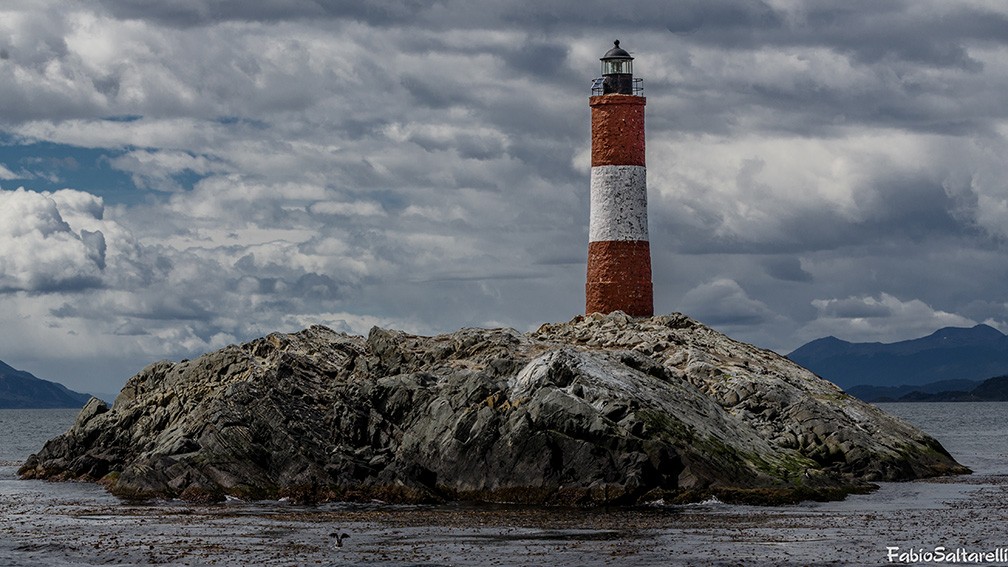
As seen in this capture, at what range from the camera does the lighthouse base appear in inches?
2830

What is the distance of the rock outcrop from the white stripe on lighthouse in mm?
5828

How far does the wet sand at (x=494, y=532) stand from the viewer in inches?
1427

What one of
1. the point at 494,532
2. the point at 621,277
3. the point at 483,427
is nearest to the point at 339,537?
the point at 494,532

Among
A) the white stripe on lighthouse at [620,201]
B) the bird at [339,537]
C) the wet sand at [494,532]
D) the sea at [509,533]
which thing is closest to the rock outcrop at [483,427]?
the sea at [509,533]

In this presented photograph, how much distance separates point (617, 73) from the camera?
72438 mm

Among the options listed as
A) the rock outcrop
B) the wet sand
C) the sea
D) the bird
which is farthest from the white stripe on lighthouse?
the bird

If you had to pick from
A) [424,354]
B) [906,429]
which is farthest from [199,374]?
[906,429]

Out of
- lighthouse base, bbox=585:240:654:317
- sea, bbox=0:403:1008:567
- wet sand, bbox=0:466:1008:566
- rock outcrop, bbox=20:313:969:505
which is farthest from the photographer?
lighthouse base, bbox=585:240:654:317

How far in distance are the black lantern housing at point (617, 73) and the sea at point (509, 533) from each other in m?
27.7

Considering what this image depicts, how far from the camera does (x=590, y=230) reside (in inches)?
2876

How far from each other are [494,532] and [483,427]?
1008 centimetres

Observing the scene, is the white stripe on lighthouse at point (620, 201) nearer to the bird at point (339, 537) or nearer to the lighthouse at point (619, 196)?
the lighthouse at point (619, 196)

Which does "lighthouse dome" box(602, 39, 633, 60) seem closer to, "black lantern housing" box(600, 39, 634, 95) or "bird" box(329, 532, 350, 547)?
"black lantern housing" box(600, 39, 634, 95)

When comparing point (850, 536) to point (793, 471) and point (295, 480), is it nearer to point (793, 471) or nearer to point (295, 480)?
point (793, 471)
